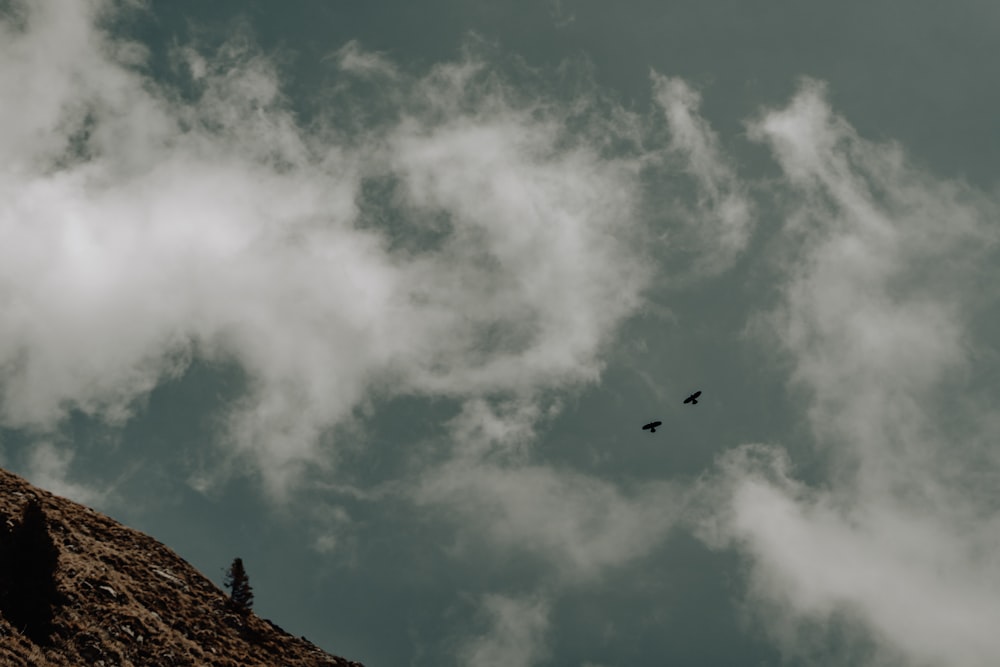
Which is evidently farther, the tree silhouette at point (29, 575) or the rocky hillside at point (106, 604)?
the rocky hillside at point (106, 604)

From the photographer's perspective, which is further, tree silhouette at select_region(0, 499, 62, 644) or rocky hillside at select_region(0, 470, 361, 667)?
rocky hillside at select_region(0, 470, 361, 667)

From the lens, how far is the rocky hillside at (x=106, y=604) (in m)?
35.9

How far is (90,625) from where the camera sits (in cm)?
3822

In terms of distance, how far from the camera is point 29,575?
38062 mm

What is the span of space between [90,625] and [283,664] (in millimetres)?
14410

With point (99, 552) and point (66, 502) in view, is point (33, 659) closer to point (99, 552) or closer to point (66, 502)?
point (99, 552)

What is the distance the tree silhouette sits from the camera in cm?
3538

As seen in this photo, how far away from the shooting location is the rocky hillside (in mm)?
35938

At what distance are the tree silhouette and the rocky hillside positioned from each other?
5 centimetres

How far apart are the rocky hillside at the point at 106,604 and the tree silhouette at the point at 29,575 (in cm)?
5

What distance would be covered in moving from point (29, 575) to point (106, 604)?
4297 mm

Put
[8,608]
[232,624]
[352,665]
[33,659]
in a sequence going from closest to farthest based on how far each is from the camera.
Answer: [33,659] → [8,608] → [232,624] → [352,665]

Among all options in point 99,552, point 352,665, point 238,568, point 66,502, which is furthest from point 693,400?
point 66,502

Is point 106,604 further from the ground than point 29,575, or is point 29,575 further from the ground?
point 106,604
